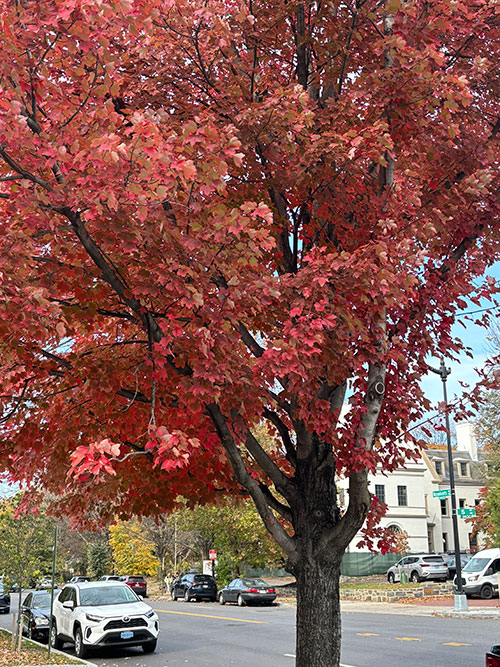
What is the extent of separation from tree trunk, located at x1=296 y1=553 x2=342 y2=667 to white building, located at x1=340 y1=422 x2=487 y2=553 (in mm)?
44486

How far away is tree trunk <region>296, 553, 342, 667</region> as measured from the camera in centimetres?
632

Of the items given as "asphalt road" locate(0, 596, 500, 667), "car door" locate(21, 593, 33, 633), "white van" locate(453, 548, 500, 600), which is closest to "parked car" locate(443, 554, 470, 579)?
"white van" locate(453, 548, 500, 600)

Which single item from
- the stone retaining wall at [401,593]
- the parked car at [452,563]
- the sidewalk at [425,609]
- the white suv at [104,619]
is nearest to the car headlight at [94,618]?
the white suv at [104,619]

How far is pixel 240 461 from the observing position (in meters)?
5.95

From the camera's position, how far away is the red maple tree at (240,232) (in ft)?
15.0

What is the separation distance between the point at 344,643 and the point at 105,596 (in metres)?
6.20

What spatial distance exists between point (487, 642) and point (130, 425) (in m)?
12.9

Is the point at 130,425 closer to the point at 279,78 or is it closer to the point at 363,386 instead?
→ the point at 363,386

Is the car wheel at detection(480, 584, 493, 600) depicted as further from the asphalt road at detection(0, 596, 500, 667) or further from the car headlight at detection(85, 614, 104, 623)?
the car headlight at detection(85, 614, 104, 623)

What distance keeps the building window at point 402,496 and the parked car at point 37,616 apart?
38552 millimetres

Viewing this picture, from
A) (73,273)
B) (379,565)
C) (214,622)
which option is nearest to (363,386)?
(73,273)

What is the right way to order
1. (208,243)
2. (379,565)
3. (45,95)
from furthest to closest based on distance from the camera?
(379,565)
(208,243)
(45,95)

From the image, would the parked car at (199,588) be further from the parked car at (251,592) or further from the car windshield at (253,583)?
the car windshield at (253,583)

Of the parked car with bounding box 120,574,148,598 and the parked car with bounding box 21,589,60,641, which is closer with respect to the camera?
the parked car with bounding box 21,589,60,641
